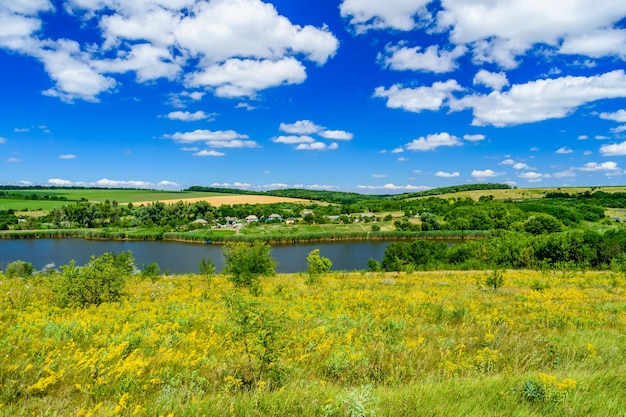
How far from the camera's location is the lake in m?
64.5

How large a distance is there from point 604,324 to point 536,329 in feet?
7.26

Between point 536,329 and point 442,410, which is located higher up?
point 442,410

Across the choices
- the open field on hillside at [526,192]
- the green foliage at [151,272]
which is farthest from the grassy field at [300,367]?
the open field on hillside at [526,192]

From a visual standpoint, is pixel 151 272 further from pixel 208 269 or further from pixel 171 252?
pixel 171 252

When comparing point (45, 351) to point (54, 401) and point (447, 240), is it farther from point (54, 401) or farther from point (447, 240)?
point (447, 240)

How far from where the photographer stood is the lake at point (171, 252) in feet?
212

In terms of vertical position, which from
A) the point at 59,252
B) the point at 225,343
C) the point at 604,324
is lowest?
the point at 59,252

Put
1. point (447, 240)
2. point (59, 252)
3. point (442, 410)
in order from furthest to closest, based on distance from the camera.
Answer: point (447, 240) < point (59, 252) < point (442, 410)

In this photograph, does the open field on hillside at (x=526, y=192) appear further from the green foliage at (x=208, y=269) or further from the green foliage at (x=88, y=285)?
the green foliage at (x=88, y=285)

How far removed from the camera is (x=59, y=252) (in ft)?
259

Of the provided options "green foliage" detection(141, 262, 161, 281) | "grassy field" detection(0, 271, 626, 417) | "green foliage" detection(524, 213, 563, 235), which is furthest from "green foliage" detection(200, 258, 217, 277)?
"green foliage" detection(524, 213, 563, 235)

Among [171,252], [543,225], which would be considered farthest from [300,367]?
[543,225]

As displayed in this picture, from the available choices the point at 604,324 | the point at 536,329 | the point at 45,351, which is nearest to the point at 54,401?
the point at 45,351

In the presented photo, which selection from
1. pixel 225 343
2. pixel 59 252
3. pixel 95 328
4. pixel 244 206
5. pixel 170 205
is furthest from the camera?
pixel 244 206
